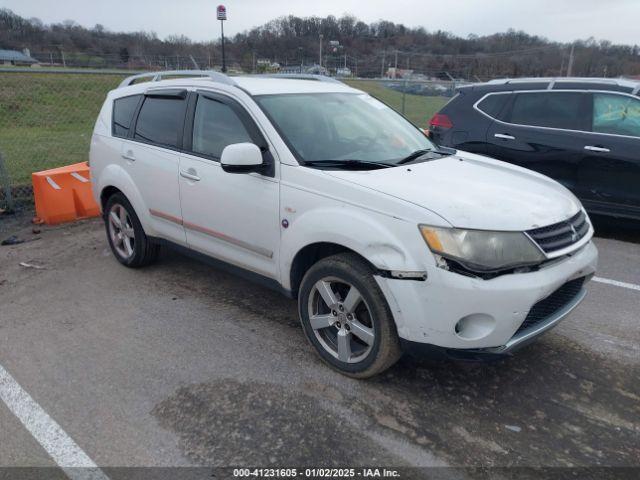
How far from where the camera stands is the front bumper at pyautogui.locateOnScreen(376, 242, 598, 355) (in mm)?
2596

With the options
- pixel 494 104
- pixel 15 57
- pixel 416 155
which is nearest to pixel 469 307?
pixel 416 155

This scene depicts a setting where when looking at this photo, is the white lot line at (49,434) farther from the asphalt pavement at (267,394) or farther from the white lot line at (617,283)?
the white lot line at (617,283)

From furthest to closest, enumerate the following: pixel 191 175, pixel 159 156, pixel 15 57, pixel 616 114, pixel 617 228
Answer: pixel 15 57 < pixel 617 228 < pixel 616 114 < pixel 159 156 < pixel 191 175

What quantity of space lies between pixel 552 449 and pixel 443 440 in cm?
55

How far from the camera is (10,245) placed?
19.2 feet

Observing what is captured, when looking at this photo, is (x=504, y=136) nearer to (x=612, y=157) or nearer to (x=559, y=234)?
(x=612, y=157)

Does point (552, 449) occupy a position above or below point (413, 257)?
below

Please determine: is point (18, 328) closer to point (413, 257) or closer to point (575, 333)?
point (413, 257)

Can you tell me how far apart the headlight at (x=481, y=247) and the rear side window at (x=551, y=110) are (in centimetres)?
402

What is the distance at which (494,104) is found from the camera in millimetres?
6520

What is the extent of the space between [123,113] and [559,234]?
3.97 metres

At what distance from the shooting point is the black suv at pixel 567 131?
5.64 m

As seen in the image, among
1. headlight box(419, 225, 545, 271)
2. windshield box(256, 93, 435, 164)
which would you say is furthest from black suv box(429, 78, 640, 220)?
headlight box(419, 225, 545, 271)

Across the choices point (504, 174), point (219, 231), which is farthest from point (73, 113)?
point (504, 174)
